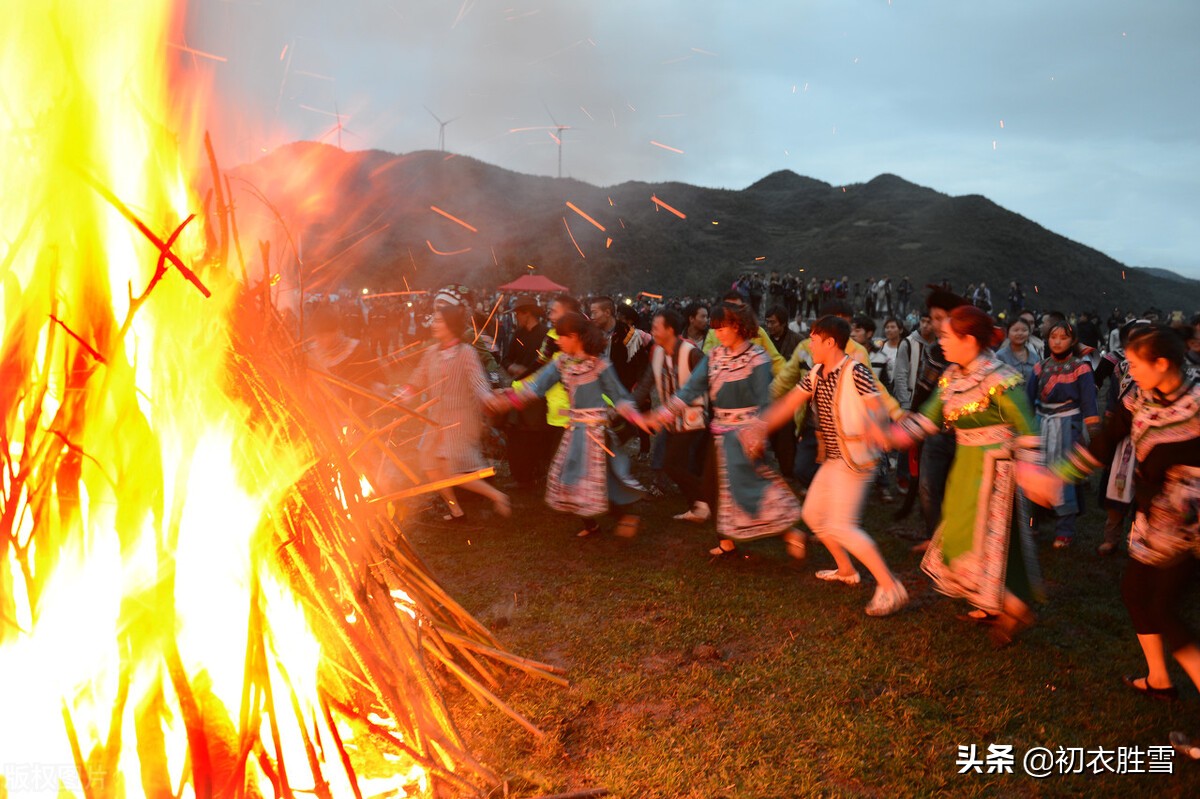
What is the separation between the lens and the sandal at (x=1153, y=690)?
377 cm

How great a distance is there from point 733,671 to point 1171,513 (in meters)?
2.19

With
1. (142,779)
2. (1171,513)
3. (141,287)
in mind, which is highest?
(141,287)

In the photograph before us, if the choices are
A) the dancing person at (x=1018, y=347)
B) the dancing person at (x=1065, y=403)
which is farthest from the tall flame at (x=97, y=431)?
the dancing person at (x=1018, y=347)

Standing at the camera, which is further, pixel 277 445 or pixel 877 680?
pixel 877 680

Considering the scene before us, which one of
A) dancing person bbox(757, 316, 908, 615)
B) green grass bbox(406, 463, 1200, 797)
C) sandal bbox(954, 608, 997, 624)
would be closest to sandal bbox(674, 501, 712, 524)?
green grass bbox(406, 463, 1200, 797)

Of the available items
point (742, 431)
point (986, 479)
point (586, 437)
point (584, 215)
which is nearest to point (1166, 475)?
point (986, 479)

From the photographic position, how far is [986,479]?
14.1ft

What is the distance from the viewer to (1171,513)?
3.47m

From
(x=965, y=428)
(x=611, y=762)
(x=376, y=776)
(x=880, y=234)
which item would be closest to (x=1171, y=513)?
(x=965, y=428)

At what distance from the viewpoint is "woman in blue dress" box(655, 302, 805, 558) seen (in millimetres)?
5422

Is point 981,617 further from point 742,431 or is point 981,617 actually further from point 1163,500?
point 742,431

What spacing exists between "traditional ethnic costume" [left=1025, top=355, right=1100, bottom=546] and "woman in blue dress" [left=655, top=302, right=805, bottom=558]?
2446 mm

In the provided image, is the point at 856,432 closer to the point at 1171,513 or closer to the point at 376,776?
the point at 1171,513

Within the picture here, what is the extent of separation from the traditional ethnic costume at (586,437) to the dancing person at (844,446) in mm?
1516
